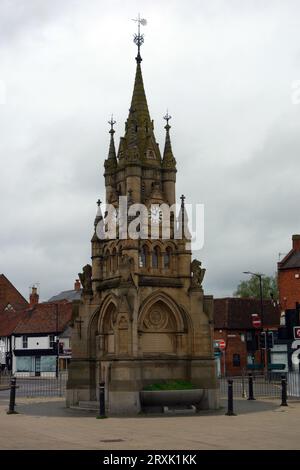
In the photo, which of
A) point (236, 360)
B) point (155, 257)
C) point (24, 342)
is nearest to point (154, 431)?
point (155, 257)

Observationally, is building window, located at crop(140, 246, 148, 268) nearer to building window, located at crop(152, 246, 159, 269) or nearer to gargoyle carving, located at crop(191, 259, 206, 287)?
building window, located at crop(152, 246, 159, 269)

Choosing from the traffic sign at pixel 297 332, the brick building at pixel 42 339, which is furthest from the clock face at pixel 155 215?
the brick building at pixel 42 339

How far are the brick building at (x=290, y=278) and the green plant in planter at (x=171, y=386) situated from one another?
37822mm

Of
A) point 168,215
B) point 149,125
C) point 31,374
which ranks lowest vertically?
point 31,374

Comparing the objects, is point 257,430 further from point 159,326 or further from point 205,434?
point 159,326

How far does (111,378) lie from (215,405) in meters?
4.30

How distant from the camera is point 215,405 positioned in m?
27.1

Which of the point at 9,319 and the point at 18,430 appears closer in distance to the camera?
the point at 18,430

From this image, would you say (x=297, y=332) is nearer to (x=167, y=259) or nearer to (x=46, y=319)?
(x=167, y=259)

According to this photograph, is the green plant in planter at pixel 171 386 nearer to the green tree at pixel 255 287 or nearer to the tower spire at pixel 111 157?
the tower spire at pixel 111 157

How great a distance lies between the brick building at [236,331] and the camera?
67.9m
